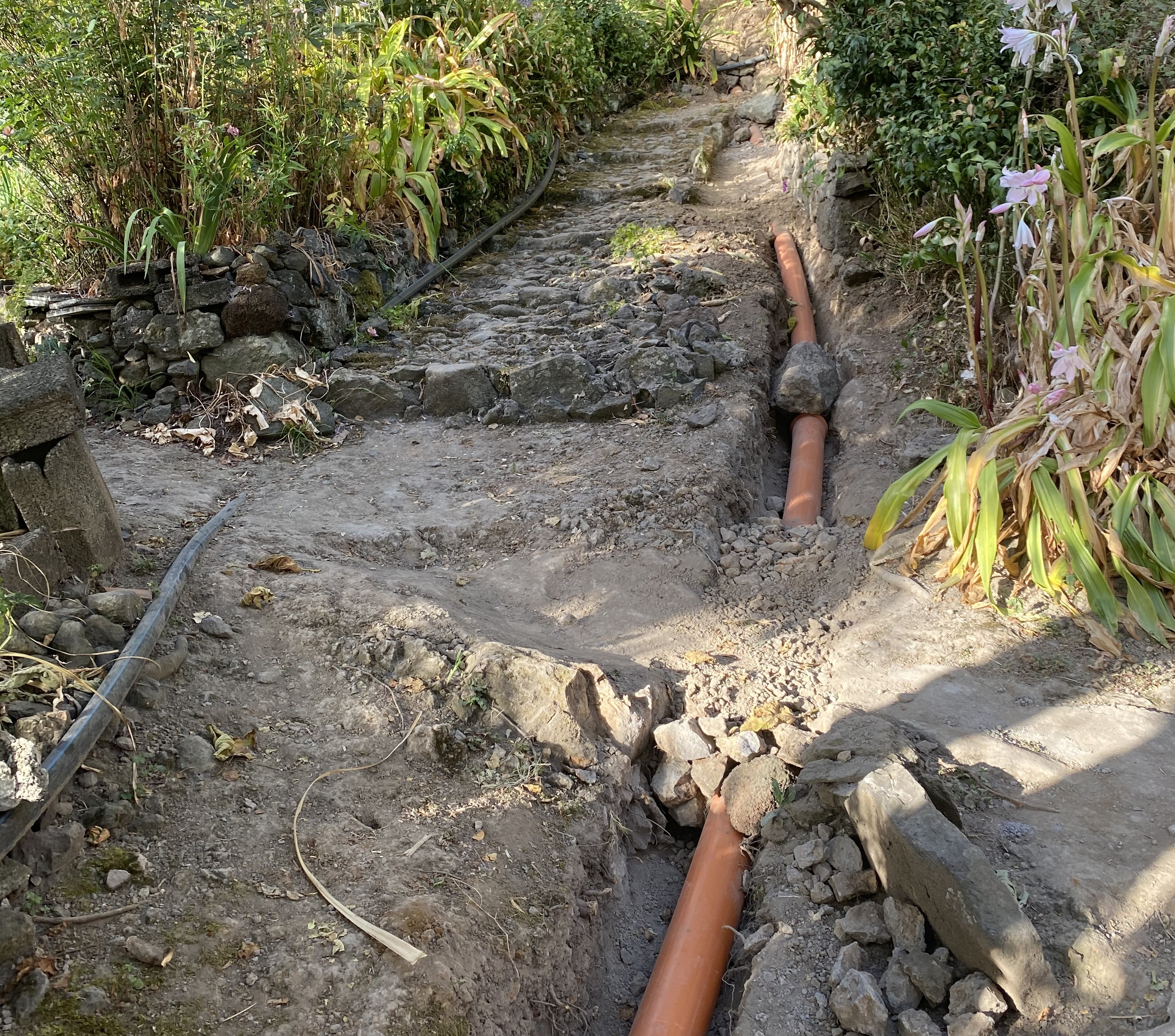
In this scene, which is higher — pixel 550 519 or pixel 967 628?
pixel 550 519

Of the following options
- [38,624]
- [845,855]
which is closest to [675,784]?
[845,855]

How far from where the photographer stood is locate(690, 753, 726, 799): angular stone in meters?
2.76

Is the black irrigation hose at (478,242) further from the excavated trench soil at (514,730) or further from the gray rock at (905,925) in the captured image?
the gray rock at (905,925)

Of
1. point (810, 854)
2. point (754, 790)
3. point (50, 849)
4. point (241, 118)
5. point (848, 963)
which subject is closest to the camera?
point (50, 849)

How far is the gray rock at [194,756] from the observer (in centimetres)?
229

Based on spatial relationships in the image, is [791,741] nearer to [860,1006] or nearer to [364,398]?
[860,1006]

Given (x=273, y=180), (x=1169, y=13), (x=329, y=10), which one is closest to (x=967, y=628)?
(x=1169, y=13)

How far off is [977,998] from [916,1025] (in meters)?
0.14

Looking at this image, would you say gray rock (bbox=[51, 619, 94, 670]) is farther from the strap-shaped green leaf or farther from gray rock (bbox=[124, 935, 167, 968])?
the strap-shaped green leaf

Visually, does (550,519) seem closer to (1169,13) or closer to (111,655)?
(111,655)

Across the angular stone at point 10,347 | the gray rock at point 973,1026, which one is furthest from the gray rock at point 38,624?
the gray rock at point 973,1026

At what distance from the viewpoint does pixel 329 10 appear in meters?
5.85

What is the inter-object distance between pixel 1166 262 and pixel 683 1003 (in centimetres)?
280

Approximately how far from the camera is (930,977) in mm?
2027
